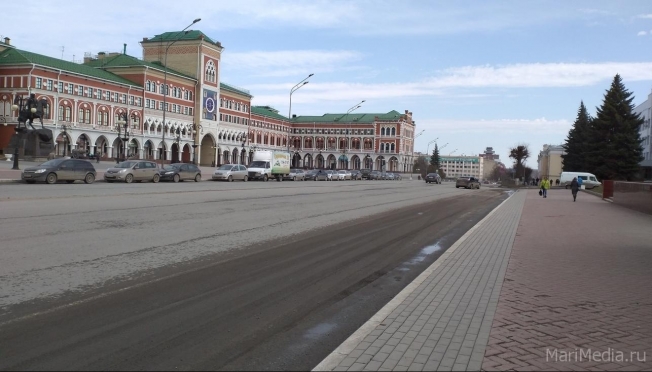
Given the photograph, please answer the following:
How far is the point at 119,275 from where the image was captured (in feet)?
25.5

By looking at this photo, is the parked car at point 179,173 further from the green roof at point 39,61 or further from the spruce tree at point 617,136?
the spruce tree at point 617,136

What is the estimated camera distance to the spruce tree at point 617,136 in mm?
57125

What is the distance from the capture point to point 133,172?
34.2 meters

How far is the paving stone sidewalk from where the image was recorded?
467 centimetres

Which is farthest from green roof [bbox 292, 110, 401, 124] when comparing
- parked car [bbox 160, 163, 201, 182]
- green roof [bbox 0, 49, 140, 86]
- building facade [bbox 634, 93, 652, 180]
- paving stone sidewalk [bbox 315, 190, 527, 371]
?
paving stone sidewalk [bbox 315, 190, 527, 371]

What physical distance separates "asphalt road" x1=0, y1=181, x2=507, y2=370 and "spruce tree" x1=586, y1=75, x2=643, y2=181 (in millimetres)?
51511

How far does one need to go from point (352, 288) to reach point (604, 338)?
3.50 metres

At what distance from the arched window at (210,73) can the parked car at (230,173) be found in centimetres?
5091

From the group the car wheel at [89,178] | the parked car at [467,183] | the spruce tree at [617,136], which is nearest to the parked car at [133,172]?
the car wheel at [89,178]

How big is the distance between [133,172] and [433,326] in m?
31.8

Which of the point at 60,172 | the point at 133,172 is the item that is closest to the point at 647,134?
the point at 133,172

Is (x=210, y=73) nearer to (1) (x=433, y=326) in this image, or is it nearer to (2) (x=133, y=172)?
(2) (x=133, y=172)

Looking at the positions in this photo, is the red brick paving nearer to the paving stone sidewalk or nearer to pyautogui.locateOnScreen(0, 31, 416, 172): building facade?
the paving stone sidewalk

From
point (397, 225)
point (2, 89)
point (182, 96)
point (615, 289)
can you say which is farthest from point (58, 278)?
point (182, 96)
